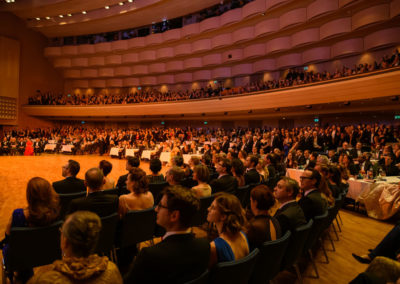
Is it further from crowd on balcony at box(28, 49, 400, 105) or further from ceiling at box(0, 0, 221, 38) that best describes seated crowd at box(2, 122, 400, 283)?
ceiling at box(0, 0, 221, 38)

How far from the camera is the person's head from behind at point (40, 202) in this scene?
7.10 ft

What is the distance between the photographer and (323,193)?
333 cm

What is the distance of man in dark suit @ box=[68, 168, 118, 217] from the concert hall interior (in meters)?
0.02

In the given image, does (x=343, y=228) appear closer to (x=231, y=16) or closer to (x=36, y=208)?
(x=36, y=208)

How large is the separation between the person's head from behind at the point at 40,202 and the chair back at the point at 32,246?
0.07 metres

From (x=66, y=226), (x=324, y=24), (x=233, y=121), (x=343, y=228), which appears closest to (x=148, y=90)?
(x=233, y=121)

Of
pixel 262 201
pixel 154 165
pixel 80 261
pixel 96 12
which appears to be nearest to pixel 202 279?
pixel 80 261

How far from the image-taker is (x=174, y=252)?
4.37 feet

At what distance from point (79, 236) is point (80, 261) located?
0.11 m

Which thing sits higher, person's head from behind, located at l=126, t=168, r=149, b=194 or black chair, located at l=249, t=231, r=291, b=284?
person's head from behind, located at l=126, t=168, r=149, b=194

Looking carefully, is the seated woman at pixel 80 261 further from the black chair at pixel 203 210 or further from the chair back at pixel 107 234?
the black chair at pixel 203 210

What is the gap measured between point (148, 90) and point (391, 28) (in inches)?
727

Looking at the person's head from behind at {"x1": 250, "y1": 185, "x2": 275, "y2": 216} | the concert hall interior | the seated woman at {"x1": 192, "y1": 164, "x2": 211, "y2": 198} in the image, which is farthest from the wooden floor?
the seated woman at {"x1": 192, "y1": 164, "x2": 211, "y2": 198}

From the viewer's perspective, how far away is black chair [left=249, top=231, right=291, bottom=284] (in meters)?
1.92
